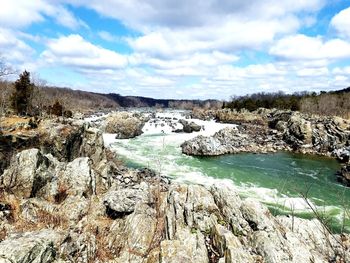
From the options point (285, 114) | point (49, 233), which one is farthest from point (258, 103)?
point (49, 233)

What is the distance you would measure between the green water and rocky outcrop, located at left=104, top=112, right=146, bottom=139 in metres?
8.71

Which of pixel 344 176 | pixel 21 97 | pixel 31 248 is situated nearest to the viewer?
pixel 31 248

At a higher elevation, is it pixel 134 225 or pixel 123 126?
pixel 134 225

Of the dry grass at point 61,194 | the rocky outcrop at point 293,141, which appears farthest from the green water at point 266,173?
the dry grass at point 61,194

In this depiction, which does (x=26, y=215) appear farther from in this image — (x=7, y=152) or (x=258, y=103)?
(x=258, y=103)

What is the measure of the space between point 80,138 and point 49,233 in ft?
70.3

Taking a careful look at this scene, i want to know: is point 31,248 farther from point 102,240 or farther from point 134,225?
point 134,225

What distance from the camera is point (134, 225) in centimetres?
1358

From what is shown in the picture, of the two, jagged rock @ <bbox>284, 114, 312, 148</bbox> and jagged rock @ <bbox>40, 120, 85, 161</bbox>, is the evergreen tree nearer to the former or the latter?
jagged rock @ <bbox>40, 120, 85, 161</bbox>

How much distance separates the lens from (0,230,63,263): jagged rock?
8812 mm

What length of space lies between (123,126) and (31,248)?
6091 centimetres

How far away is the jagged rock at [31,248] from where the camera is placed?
8812mm

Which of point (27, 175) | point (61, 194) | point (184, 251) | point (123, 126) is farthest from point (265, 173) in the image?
point (123, 126)

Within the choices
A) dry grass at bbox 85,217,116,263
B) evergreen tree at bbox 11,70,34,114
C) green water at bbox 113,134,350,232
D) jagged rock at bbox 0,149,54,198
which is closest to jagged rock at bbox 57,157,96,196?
jagged rock at bbox 0,149,54,198
